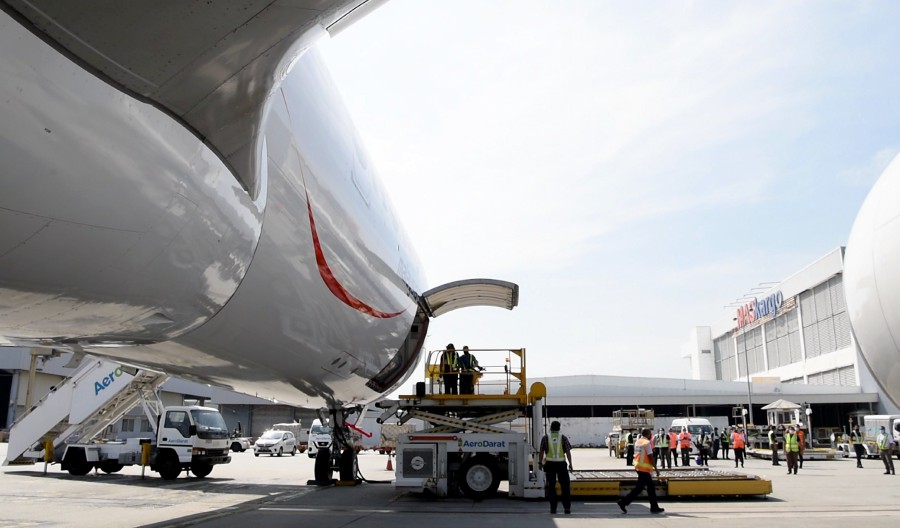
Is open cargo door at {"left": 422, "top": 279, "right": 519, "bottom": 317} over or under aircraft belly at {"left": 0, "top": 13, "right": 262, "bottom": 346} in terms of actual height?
over

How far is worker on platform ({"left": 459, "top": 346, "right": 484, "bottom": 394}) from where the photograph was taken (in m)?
14.1

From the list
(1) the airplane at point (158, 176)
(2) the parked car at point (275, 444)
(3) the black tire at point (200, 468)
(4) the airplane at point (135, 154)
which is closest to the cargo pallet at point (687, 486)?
(1) the airplane at point (158, 176)

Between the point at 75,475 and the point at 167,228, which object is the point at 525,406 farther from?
the point at 75,475

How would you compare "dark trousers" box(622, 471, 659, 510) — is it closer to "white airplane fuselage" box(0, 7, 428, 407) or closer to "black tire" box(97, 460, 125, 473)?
"white airplane fuselage" box(0, 7, 428, 407)

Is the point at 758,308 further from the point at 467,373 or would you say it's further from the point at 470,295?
the point at 467,373

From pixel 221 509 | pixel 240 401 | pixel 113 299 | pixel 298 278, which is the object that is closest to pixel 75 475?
pixel 221 509

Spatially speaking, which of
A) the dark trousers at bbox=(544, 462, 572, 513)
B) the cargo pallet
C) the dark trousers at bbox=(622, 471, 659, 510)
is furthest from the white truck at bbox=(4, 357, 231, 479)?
the dark trousers at bbox=(622, 471, 659, 510)

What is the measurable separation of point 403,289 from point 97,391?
11.5 meters

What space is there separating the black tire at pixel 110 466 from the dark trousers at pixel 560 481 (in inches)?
511

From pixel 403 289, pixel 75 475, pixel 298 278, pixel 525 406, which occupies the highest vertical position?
pixel 403 289

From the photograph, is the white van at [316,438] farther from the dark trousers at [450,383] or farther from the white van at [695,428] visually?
the dark trousers at [450,383]

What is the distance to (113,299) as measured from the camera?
362 cm

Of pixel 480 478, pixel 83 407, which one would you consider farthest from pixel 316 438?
pixel 480 478

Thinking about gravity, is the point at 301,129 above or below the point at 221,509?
above
